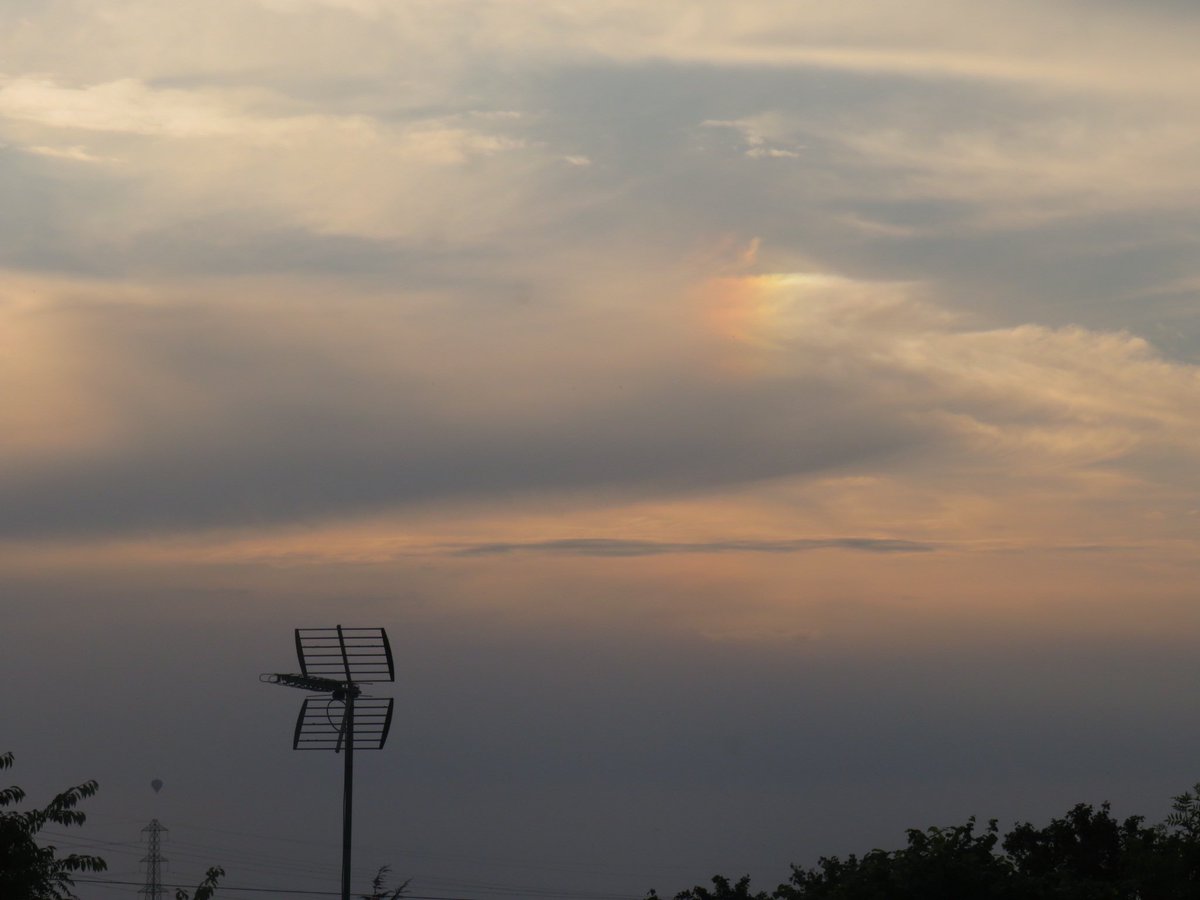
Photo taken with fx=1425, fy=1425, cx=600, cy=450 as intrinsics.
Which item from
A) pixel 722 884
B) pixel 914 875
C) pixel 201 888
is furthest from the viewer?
pixel 722 884

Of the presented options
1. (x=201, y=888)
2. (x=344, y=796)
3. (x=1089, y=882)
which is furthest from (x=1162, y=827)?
(x=201, y=888)

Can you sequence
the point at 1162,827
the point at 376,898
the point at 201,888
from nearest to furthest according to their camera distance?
the point at 201,888
the point at 1162,827
the point at 376,898

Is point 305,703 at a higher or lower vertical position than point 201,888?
higher

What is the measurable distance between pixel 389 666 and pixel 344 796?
4.01 m

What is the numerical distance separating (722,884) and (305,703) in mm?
29016

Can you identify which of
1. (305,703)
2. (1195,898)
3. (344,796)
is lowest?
(1195,898)

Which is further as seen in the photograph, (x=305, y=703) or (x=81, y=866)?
(x=305, y=703)

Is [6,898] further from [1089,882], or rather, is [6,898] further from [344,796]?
[1089,882]

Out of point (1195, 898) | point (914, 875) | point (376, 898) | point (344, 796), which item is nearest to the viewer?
point (914, 875)

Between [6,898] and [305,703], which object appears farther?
[305,703]

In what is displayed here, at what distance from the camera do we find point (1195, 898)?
4222 centimetres

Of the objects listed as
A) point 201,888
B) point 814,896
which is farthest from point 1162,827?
point 201,888

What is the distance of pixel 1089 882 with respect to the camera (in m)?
38.4

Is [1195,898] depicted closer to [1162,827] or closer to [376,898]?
[1162,827]
